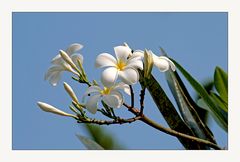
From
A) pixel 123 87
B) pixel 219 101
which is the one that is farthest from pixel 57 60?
pixel 219 101

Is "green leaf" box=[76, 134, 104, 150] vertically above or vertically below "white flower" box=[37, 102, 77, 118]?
below

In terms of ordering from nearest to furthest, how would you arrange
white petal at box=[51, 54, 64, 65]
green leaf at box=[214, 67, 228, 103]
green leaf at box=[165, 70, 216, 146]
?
1. white petal at box=[51, 54, 64, 65]
2. green leaf at box=[165, 70, 216, 146]
3. green leaf at box=[214, 67, 228, 103]

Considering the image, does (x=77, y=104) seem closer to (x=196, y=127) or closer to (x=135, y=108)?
(x=135, y=108)

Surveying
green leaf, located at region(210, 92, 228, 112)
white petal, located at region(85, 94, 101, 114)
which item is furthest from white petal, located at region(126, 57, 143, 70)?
green leaf, located at region(210, 92, 228, 112)

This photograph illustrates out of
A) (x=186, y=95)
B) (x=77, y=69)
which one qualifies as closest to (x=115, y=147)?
(x=186, y=95)

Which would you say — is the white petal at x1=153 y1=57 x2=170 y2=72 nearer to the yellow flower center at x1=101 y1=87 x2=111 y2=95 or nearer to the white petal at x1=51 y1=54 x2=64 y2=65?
the yellow flower center at x1=101 y1=87 x2=111 y2=95

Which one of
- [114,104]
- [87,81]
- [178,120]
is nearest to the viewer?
[114,104]

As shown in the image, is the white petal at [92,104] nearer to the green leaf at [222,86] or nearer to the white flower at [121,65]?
the white flower at [121,65]
